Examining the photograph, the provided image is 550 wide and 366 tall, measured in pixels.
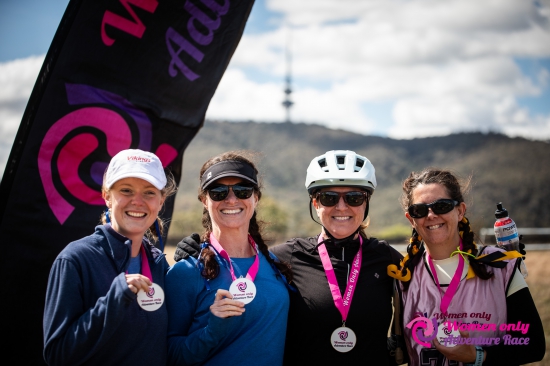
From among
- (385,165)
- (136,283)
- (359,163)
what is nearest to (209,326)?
(136,283)

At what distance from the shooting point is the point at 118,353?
2750mm

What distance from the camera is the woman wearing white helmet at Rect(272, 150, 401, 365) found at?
3.47 metres

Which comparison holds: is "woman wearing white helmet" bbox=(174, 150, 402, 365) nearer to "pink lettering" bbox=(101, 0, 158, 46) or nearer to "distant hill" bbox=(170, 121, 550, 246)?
"pink lettering" bbox=(101, 0, 158, 46)

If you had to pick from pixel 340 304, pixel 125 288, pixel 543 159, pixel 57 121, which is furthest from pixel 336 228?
pixel 543 159

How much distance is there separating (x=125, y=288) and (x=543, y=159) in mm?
78582

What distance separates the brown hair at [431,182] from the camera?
12.4ft

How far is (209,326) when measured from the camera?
2.92m

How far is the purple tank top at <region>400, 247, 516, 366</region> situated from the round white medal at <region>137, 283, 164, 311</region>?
71.1 inches

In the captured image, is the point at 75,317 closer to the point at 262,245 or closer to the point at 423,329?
the point at 262,245

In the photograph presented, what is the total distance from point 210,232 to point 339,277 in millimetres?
1005

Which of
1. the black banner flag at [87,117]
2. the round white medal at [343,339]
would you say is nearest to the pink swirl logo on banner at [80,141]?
the black banner flag at [87,117]

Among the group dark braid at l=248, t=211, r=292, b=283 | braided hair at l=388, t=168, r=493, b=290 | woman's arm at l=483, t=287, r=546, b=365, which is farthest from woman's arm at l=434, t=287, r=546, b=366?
dark braid at l=248, t=211, r=292, b=283

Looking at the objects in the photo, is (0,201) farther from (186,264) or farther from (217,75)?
(217,75)

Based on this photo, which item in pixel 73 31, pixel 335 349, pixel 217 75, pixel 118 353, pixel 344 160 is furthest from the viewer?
pixel 217 75
